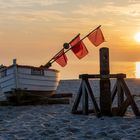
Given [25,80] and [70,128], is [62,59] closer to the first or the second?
[25,80]

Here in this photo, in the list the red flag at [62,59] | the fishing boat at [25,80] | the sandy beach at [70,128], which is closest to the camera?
the sandy beach at [70,128]

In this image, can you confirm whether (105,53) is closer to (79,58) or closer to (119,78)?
(119,78)

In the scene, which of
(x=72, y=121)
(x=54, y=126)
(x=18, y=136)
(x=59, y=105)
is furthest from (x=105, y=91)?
(x=59, y=105)

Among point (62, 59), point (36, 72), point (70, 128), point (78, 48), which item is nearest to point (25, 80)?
point (36, 72)

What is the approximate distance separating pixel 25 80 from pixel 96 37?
577 centimetres

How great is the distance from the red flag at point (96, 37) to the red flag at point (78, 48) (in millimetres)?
1281

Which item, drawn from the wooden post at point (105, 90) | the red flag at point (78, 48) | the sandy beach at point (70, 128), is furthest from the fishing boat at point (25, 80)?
the wooden post at point (105, 90)

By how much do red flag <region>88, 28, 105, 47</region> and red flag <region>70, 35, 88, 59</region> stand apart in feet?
4.20

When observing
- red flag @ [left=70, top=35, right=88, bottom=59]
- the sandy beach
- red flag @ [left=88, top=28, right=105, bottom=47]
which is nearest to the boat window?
red flag @ [left=70, top=35, right=88, bottom=59]

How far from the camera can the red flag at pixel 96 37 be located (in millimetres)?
32156

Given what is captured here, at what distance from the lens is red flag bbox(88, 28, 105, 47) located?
32156mm

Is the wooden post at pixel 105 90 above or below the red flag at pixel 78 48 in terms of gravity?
below

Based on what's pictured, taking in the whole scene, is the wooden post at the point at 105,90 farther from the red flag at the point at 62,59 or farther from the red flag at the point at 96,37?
the red flag at the point at 62,59

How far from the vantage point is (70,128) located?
1900 cm
